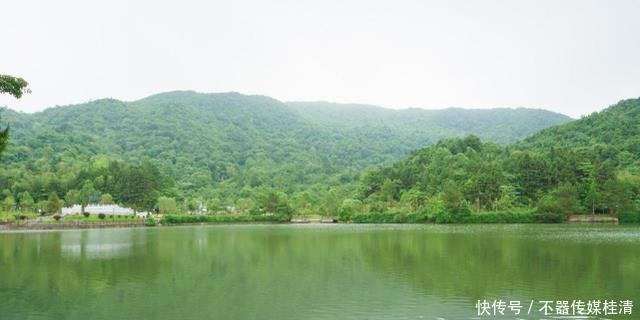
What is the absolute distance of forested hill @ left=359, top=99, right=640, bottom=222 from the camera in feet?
229

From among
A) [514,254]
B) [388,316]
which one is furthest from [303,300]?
[514,254]

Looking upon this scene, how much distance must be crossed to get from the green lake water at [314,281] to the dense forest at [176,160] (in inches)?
2293

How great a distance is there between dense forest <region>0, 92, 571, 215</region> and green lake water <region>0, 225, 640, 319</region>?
5824 centimetres

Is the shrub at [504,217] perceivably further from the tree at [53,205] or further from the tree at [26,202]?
the tree at [26,202]

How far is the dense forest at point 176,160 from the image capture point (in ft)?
321

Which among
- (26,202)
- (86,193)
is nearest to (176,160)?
(86,193)

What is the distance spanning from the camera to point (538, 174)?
3265 inches

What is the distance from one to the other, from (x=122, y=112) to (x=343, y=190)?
97343mm

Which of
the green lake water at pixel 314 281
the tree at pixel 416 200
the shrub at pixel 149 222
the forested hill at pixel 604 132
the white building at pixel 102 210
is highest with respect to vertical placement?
the forested hill at pixel 604 132

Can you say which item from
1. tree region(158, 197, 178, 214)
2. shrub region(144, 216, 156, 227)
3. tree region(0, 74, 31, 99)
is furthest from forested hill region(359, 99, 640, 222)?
tree region(0, 74, 31, 99)

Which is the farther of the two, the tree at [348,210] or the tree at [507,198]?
the tree at [348,210]

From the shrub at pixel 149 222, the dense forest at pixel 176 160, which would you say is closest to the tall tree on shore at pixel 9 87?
the shrub at pixel 149 222

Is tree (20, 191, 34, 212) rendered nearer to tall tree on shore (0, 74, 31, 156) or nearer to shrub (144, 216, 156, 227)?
shrub (144, 216, 156, 227)

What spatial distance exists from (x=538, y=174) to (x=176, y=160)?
10030 centimetres
